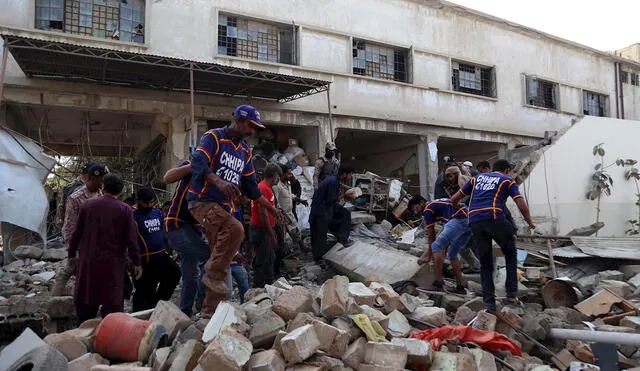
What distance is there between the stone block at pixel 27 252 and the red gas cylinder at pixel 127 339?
613 centimetres

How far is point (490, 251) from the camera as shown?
16.4ft

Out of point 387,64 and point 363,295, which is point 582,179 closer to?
point 387,64

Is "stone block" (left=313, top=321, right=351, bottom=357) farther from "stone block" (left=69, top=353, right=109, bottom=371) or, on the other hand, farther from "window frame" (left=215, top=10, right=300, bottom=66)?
"window frame" (left=215, top=10, right=300, bottom=66)

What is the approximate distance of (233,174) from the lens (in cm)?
368

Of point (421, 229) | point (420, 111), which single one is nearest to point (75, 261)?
point (421, 229)

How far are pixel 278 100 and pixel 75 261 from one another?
7849mm

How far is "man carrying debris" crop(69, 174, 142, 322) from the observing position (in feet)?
12.1

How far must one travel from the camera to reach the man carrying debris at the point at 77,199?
4250 millimetres

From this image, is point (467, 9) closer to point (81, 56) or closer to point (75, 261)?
point (81, 56)

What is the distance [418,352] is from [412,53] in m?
11.9

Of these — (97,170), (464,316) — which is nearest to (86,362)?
(97,170)

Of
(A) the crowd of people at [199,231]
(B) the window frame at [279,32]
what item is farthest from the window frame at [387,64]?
(A) the crowd of people at [199,231]

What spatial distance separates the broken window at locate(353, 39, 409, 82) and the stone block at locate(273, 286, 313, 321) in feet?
33.5

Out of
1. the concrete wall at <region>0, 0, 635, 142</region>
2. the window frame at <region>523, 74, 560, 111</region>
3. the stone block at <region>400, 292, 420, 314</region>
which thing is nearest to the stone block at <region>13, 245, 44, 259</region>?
the concrete wall at <region>0, 0, 635, 142</region>
